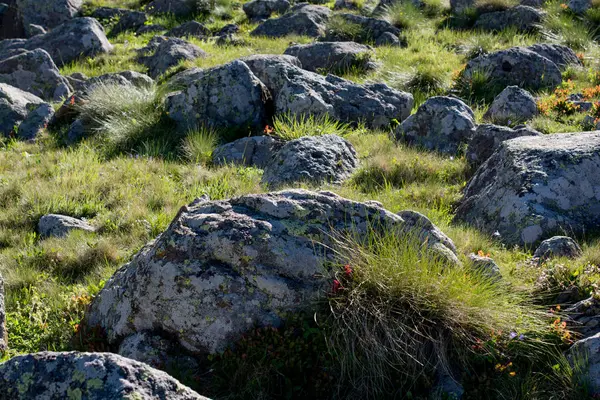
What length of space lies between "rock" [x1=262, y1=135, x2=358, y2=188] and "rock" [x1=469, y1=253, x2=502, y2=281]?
338 centimetres

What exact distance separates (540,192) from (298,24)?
12.9 meters

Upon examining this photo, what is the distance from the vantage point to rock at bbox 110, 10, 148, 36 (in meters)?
21.5

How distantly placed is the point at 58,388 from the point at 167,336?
162 cm

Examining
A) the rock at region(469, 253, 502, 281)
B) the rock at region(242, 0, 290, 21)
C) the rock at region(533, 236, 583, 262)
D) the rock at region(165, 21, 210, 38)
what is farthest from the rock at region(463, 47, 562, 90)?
the rock at region(242, 0, 290, 21)

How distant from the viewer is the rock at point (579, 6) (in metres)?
17.1

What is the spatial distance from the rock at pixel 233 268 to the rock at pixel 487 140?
4103mm

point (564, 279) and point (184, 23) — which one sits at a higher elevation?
point (564, 279)

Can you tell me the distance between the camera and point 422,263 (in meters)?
5.05

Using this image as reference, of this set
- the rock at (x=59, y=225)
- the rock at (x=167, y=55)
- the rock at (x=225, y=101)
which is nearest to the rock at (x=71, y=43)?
the rock at (x=167, y=55)

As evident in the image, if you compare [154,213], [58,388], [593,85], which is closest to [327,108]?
[154,213]

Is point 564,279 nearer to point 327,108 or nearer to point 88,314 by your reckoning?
point 88,314

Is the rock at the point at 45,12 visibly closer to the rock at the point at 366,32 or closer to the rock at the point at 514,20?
the rock at the point at 366,32

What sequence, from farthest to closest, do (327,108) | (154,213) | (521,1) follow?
(521,1) < (327,108) < (154,213)

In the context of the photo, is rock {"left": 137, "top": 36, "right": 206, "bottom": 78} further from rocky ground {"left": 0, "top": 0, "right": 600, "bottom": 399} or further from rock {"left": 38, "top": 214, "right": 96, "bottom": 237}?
rock {"left": 38, "top": 214, "right": 96, "bottom": 237}
